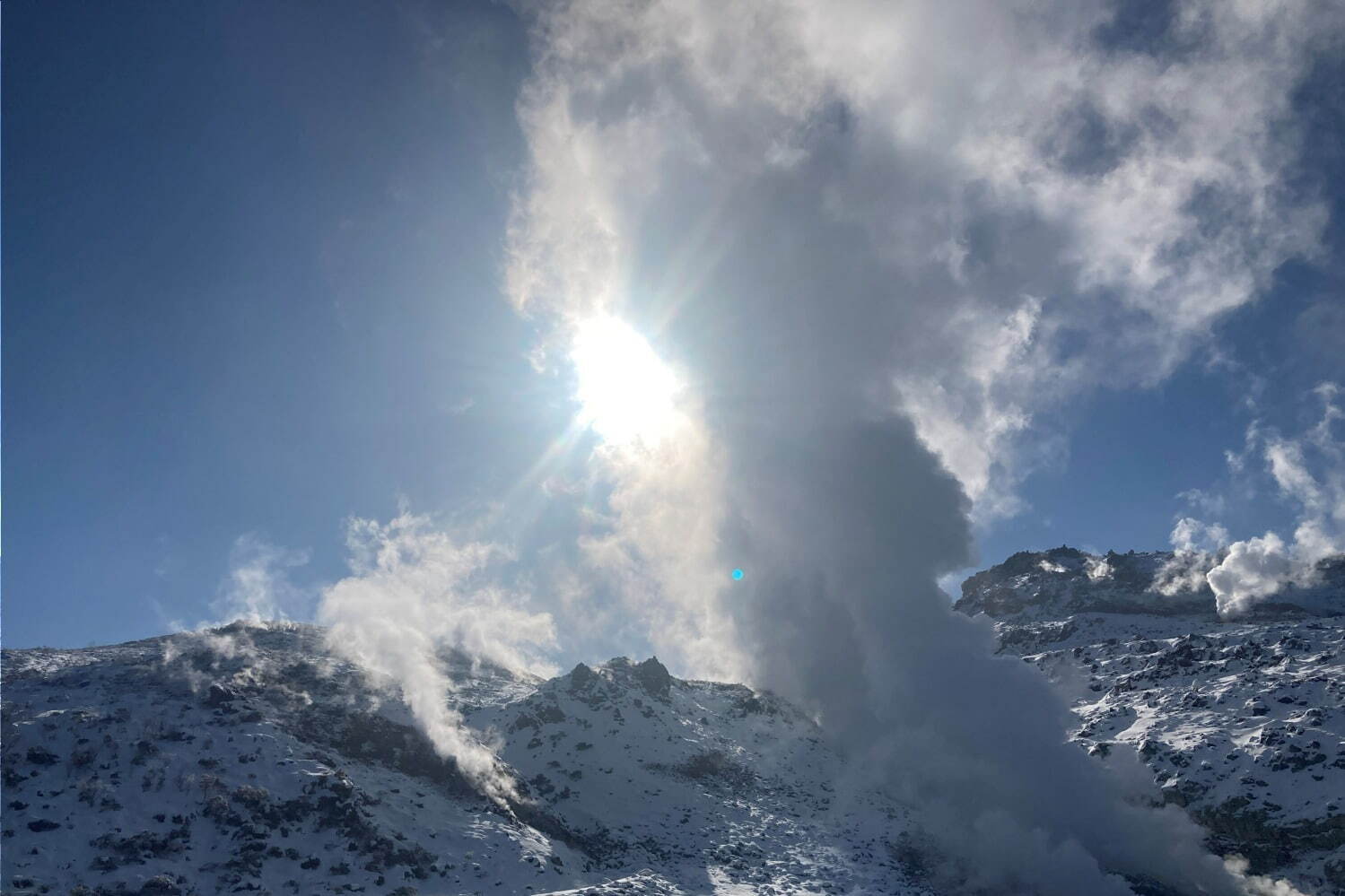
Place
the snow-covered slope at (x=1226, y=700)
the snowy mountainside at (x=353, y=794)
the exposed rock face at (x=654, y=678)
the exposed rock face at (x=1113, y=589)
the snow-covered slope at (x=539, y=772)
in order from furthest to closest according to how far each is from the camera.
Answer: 1. the exposed rock face at (x=1113, y=589)
2. the exposed rock face at (x=654, y=678)
3. the snow-covered slope at (x=1226, y=700)
4. the snow-covered slope at (x=539, y=772)
5. the snowy mountainside at (x=353, y=794)

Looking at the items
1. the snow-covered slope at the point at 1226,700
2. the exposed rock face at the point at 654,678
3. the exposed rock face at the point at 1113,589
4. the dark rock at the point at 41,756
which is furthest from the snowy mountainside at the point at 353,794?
the exposed rock face at the point at 1113,589

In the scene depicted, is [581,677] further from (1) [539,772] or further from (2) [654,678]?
(1) [539,772]

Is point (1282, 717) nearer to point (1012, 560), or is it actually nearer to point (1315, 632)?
point (1315, 632)

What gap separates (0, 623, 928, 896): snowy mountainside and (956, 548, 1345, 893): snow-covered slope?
27407 millimetres

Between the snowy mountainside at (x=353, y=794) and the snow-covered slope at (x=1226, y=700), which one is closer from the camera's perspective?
the snowy mountainside at (x=353, y=794)

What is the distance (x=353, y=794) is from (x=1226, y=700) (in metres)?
84.6

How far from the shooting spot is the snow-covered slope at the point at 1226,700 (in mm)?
56219

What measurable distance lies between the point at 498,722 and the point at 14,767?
45679mm

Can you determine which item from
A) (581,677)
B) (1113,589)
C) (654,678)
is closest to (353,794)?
(581,677)

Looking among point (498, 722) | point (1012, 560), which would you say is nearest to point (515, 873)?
point (498, 722)

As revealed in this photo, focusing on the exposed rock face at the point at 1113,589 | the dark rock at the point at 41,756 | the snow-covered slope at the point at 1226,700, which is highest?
the exposed rock face at the point at 1113,589

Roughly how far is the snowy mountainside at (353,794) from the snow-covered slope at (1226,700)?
89.9 ft

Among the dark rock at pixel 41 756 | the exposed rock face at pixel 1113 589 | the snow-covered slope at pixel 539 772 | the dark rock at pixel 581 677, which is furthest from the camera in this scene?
the exposed rock face at pixel 1113 589

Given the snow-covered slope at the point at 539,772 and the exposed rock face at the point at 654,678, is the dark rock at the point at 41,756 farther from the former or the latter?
the exposed rock face at the point at 654,678
